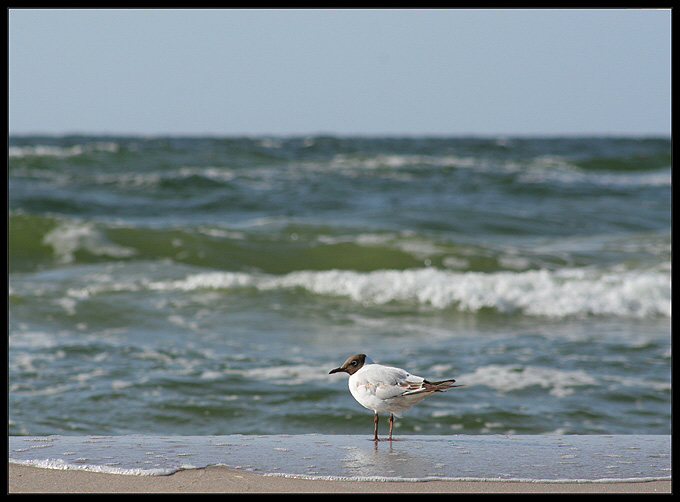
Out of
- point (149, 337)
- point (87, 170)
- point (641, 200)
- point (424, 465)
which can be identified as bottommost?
point (424, 465)

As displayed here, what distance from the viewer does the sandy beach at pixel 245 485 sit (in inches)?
109

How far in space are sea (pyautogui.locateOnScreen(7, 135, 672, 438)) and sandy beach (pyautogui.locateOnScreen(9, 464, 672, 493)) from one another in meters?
1.40

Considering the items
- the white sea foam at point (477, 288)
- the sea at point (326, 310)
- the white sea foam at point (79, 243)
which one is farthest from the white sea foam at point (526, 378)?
the white sea foam at point (79, 243)

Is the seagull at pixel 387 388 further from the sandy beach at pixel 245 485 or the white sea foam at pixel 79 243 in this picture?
the white sea foam at pixel 79 243

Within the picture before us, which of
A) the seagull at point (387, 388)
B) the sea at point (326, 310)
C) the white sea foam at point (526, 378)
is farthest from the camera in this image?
the white sea foam at point (526, 378)

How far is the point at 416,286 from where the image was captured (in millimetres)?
8680

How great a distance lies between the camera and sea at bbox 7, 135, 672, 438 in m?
5.02

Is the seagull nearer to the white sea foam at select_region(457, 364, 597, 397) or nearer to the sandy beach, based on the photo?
the sandy beach

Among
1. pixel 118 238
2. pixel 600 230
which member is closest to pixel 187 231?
pixel 118 238

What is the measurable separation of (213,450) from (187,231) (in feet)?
29.7

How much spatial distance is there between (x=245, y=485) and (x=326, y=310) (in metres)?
5.24

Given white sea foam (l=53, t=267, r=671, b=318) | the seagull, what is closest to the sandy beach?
the seagull

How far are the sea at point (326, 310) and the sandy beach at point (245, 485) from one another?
1.40 m
